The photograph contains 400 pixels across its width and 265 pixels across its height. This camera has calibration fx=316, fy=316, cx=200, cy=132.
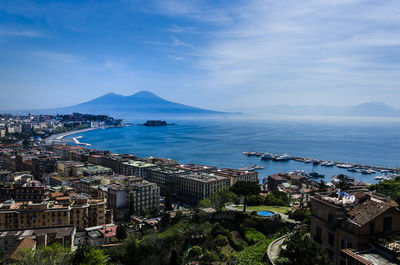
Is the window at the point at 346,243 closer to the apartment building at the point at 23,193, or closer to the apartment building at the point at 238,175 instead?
the apartment building at the point at 23,193

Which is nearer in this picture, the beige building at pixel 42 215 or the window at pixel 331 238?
the window at pixel 331 238

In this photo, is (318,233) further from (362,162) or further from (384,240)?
(362,162)

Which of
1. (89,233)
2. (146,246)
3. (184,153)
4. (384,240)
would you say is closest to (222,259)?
(146,246)

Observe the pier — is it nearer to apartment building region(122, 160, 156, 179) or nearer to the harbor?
the harbor

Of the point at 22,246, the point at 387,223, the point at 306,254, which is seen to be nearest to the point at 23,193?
the point at 22,246

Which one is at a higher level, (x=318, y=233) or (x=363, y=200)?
(x=363, y=200)

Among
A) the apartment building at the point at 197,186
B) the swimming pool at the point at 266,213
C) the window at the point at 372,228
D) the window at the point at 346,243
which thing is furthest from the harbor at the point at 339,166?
the window at the point at 372,228

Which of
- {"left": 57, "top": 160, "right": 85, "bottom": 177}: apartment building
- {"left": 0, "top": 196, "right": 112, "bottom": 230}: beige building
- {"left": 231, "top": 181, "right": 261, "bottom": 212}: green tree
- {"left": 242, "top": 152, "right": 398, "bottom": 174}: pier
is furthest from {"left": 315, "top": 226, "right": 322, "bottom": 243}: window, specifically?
{"left": 242, "top": 152, "right": 398, "bottom": 174}: pier
